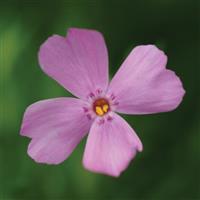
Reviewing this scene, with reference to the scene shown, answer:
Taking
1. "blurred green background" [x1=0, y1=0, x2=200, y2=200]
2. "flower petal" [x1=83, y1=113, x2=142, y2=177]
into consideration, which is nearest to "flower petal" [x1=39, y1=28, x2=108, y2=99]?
"flower petal" [x1=83, y1=113, x2=142, y2=177]

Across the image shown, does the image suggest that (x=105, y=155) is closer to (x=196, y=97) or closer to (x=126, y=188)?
(x=126, y=188)

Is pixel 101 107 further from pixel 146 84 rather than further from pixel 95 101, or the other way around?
pixel 146 84

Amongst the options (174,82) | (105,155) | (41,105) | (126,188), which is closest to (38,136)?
(41,105)

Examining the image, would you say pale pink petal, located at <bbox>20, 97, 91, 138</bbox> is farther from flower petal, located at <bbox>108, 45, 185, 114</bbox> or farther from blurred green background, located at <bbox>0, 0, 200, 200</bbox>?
blurred green background, located at <bbox>0, 0, 200, 200</bbox>

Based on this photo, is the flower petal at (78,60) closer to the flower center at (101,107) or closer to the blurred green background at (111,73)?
the flower center at (101,107)

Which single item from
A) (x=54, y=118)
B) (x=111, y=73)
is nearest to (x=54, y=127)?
(x=54, y=118)

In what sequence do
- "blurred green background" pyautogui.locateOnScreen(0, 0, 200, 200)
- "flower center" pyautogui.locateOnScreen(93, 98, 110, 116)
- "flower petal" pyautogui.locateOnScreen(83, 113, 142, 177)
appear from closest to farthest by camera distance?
1. "flower petal" pyautogui.locateOnScreen(83, 113, 142, 177)
2. "flower center" pyautogui.locateOnScreen(93, 98, 110, 116)
3. "blurred green background" pyautogui.locateOnScreen(0, 0, 200, 200)
